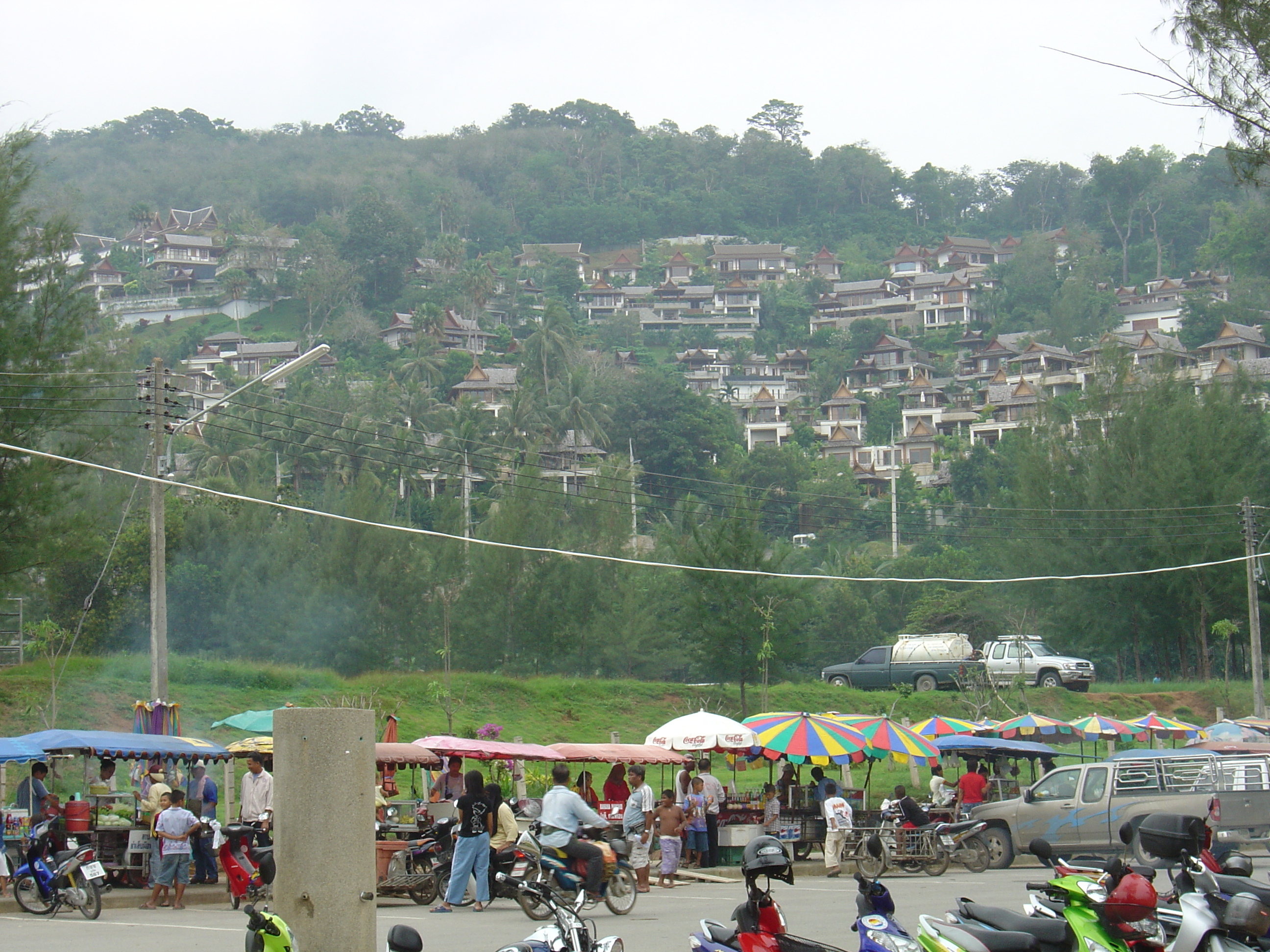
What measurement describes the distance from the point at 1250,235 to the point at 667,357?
56.8 metres

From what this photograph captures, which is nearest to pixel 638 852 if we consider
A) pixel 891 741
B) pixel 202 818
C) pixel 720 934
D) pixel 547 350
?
pixel 202 818

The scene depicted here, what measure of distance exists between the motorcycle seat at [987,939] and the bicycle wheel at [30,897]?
10.2m

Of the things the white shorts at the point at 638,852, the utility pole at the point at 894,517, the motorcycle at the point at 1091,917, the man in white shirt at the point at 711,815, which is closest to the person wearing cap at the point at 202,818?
the white shorts at the point at 638,852

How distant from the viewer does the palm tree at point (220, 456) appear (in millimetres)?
70562

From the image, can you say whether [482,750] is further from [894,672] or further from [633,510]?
[633,510]

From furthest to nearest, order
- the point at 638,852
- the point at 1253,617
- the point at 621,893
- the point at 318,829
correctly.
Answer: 1. the point at 1253,617
2. the point at 638,852
3. the point at 621,893
4. the point at 318,829

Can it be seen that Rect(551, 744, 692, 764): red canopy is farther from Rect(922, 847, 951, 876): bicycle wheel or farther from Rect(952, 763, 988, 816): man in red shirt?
Rect(952, 763, 988, 816): man in red shirt

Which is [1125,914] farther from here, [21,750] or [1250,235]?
[1250,235]

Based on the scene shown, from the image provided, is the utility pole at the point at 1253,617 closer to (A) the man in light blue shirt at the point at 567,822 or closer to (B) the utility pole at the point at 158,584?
(B) the utility pole at the point at 158,584

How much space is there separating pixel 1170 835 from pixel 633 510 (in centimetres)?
5373

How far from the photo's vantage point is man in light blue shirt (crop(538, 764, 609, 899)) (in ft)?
38.0

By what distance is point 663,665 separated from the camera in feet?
163

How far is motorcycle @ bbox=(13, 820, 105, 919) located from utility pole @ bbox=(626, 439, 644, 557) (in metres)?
39.5

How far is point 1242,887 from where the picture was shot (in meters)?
7.27
